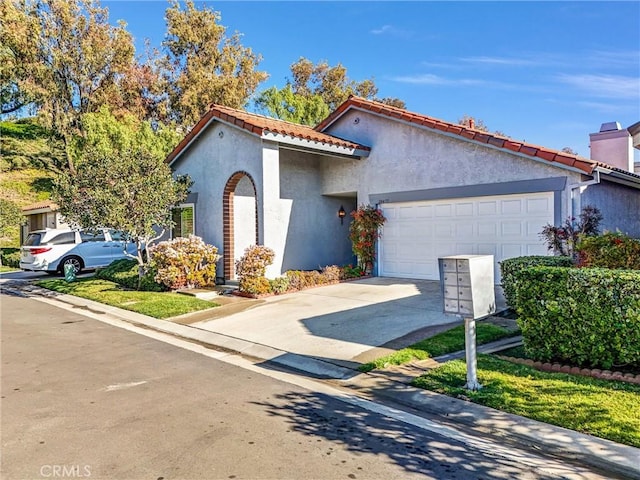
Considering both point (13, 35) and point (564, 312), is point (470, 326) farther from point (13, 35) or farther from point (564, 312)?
point (13, 35)

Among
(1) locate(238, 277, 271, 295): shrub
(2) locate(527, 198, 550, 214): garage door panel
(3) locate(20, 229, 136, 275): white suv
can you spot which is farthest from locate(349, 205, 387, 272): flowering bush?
(3) locate(20, 229, 136, 275): white suv

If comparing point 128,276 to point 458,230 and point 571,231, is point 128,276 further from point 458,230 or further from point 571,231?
point 571,231

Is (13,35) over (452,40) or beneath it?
over

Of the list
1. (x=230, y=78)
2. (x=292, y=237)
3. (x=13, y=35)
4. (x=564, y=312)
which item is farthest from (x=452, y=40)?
(x=13, y=35)

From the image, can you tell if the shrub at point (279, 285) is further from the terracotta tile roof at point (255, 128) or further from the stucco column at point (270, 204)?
the terracotta tile roof at point (255, 128)

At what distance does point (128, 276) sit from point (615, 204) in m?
14.2

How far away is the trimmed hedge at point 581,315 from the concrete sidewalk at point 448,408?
175cm

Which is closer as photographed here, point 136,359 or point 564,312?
point 564,312

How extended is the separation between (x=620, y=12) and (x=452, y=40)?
17.4 feet

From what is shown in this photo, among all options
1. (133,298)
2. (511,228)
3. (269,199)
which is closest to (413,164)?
(511,228)

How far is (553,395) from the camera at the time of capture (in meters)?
4.68

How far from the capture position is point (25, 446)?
3.79 meters

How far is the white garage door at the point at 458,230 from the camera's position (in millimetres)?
10906

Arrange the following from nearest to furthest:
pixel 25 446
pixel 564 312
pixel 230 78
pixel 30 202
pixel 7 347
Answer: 1. pixel 25 446
2. pixel 564 312
3. pixel 7 347
4. pixel 30 202
5. pixel 230 78
